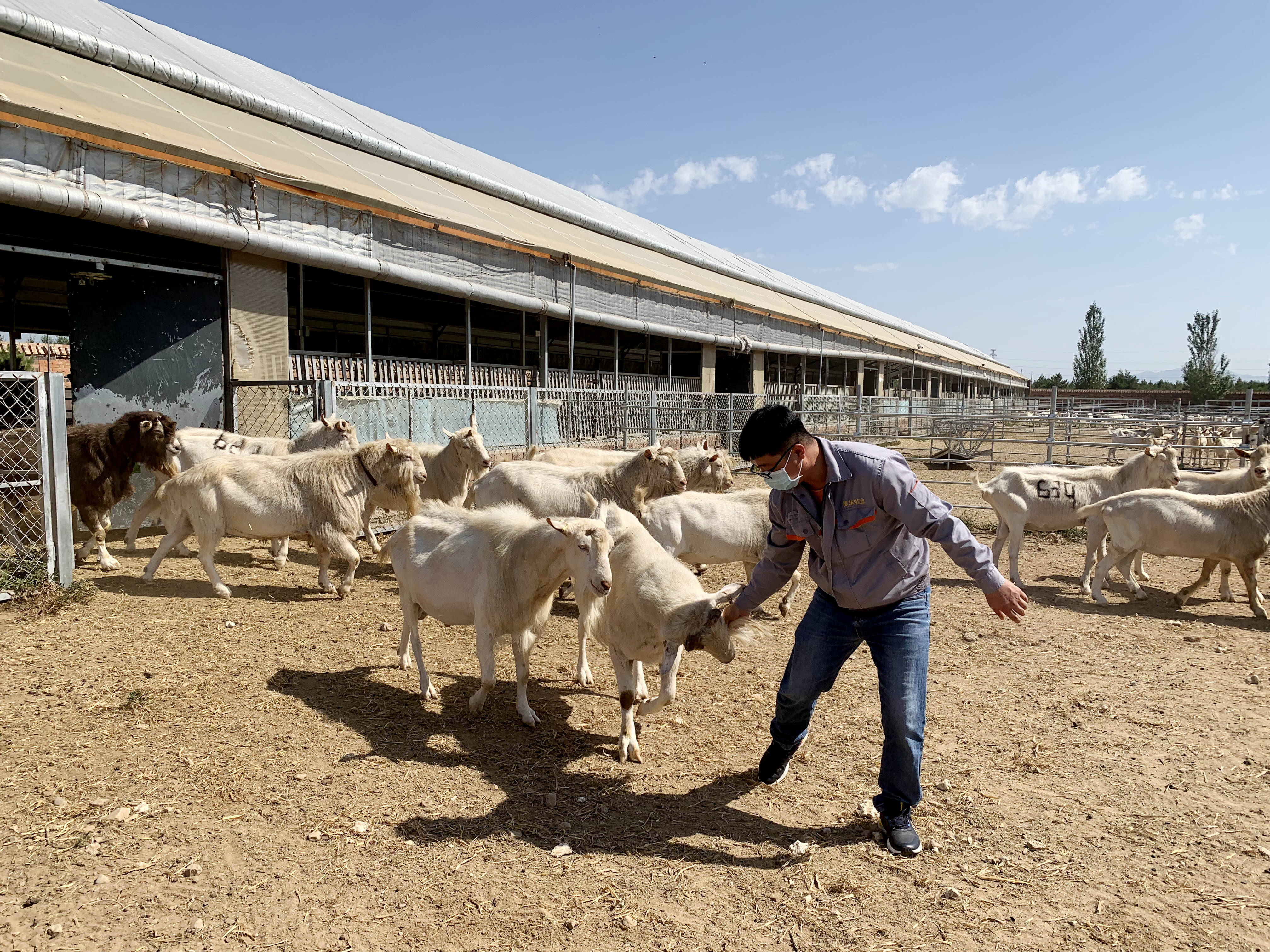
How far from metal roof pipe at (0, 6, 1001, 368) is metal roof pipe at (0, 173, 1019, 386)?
15.0ft

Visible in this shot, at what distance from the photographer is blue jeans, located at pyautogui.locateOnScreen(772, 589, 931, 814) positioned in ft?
11.7

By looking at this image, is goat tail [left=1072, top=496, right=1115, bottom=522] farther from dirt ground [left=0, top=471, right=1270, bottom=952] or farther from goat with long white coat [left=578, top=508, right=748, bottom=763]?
goat with long white coat [left=578, top=508, right=748, bottom=763]

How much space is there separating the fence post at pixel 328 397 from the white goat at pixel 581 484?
3189 mm

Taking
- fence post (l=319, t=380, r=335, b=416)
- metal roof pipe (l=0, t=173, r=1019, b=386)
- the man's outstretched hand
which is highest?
metal roof pipe (l=0, t=173, r=1019, b=386)

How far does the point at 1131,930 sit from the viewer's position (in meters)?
3.11

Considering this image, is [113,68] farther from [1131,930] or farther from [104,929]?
[1131,930]

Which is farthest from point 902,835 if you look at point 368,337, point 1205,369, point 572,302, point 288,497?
point 1205,369

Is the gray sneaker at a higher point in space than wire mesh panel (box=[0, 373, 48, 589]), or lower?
lower

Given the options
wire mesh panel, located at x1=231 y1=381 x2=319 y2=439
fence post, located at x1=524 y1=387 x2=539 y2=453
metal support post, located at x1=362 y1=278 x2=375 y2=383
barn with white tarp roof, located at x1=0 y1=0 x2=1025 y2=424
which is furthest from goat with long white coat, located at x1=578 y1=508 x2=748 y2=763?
fence post, located at x1=524 y1=387 x2=539 y2=453

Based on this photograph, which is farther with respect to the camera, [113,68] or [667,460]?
[113,68]

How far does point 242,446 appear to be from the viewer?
10016 mm

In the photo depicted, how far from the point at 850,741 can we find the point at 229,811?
3557mm

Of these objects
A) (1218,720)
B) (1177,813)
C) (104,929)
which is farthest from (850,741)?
(104,929)

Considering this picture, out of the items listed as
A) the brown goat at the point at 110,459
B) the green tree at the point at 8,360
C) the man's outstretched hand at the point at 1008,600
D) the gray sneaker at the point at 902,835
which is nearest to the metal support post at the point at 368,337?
the brown goat at the point at 110,459
